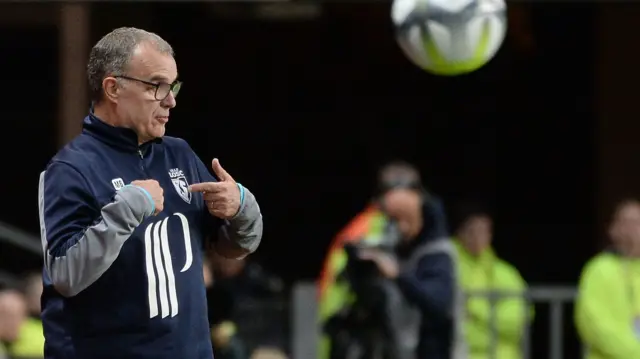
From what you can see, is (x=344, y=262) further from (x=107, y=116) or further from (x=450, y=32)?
(x=107, y=116)

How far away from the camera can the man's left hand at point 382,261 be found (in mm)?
6949

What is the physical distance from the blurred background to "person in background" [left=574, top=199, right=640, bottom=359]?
368cm

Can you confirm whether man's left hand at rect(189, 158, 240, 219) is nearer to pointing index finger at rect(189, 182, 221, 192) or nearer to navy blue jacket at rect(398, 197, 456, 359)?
pointing index finger at rect(189, 182, 221, 192)

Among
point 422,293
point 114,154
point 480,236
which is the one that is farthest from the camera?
point 480,236

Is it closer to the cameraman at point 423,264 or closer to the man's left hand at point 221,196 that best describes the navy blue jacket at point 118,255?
the man's left hand at point 221,196

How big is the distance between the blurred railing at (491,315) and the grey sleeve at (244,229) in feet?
12.3

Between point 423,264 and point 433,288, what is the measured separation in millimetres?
146

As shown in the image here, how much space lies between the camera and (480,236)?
890 cm

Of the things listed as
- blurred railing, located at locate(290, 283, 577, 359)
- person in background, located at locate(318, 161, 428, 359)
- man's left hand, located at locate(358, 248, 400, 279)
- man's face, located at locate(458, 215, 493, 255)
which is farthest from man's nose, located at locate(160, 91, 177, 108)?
man's face, located at locate(458, 215, 493, 255)

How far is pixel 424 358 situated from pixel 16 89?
5.99 metres

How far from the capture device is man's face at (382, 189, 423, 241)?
7.03 m

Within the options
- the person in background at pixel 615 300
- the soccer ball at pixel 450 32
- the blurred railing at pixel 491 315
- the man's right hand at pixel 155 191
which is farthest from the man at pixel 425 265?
the man's right hand at pixel 155 191

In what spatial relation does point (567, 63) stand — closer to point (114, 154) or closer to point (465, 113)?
point (465, 113)

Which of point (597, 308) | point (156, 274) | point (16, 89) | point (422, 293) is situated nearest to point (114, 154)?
point (156, 274)
